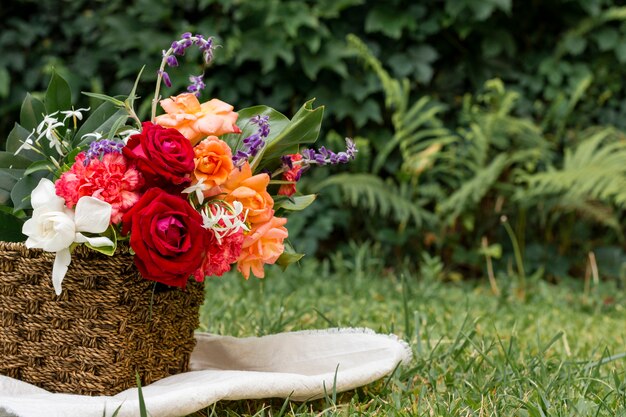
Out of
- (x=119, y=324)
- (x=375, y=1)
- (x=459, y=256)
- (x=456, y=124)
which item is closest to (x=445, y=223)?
(x=459, y=256)

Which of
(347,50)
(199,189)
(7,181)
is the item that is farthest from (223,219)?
(347,50)

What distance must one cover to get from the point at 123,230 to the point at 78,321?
178 mm

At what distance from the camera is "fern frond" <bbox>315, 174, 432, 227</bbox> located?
340cm

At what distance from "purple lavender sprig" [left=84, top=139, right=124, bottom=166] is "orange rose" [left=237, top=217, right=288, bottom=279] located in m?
0.26

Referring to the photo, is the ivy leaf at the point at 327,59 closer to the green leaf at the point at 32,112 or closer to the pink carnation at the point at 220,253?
the green leaf at the point at 32,112

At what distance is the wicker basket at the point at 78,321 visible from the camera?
1309mm

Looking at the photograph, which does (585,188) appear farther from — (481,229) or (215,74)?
(215,74)

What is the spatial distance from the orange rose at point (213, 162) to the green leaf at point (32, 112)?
0.37m

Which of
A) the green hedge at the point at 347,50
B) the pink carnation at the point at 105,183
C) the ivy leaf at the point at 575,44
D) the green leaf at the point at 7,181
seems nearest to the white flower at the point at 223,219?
the pink carnation at the point at 105,183

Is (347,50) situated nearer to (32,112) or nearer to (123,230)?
(32,112)

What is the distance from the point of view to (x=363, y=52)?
354 cm

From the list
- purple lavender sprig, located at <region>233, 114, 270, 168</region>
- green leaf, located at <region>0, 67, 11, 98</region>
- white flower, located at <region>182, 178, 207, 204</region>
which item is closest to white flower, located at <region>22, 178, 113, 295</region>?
white flower, located at <region>182, 178, 207, 204</region>

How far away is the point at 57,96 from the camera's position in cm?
146

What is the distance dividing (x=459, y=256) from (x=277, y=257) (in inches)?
89.3
